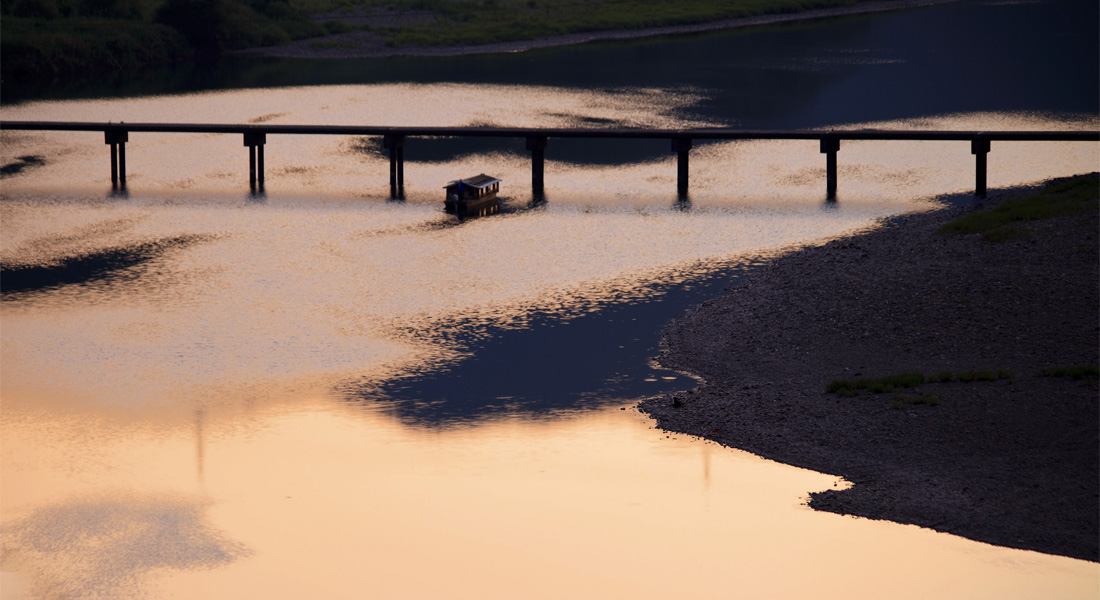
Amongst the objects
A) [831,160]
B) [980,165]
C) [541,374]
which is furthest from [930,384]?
[831,160]

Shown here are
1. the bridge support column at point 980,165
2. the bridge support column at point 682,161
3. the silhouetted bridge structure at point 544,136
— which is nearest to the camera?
the bridge support column at point 980,165

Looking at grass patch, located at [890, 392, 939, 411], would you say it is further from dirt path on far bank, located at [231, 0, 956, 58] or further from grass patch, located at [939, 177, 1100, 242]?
dirt path on far bank, located at [231, 0, 956, 58]

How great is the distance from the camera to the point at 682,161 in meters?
42.1

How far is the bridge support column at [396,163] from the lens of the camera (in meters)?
42.3

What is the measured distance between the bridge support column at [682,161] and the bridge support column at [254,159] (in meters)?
13.7

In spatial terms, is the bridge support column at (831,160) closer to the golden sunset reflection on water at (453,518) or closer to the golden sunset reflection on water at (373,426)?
the golden sunset reflection on water at (373,426)

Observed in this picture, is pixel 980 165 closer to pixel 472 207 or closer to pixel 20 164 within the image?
pixel 472 207

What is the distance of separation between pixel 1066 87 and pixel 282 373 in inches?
2221

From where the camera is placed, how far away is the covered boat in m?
38.2

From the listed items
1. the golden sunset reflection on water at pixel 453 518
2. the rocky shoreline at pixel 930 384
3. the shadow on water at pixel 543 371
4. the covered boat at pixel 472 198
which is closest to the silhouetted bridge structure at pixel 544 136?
the covered boat at pixel 472 198

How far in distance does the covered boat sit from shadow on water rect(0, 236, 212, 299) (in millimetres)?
7820

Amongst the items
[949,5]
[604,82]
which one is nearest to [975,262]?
[604,82]

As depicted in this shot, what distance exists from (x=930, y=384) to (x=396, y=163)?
2666 centimetres

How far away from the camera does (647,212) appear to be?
38.7 m
